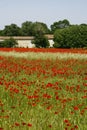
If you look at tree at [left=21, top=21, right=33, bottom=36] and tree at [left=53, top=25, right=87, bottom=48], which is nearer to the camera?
tree at [left=53, top=25, right=87, bottom=48]

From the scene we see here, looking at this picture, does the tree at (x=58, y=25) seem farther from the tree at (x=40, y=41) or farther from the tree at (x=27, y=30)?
the tree at (x=40, y=41)

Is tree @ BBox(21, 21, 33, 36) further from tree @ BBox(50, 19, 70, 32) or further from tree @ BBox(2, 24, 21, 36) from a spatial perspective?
tree @ BBox(50, 19, 70, 32)

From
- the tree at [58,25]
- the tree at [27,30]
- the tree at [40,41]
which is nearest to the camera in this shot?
the tree at [40,41]

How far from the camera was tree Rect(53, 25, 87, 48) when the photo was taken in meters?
72.2

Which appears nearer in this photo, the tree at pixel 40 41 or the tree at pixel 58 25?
the tree at pixel 40 41

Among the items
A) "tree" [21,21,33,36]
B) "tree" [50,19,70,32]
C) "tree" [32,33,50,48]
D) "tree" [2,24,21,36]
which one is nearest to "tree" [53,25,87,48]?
"tree" [32,33,50,48]

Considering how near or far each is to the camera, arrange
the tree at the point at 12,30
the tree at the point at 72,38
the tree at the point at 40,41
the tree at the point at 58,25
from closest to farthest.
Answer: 1. the tree at the point at 72,38
2. the tree at the point at 40,41
3. the tree at the point at 12,30
4. the tree at the point at 58,25

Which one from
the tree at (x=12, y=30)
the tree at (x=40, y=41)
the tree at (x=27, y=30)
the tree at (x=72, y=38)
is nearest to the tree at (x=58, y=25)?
the tree at (x=27, y=30)

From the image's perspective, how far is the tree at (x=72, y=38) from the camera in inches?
2842

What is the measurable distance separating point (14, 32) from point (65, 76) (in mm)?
105179

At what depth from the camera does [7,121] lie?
682 cm

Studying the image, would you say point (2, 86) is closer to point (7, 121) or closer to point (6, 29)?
point (7, 121)

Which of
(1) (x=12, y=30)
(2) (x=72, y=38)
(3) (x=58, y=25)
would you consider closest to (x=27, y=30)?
(1) (x=12, y=30)

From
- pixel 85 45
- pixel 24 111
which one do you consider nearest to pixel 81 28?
pixel 85 45
